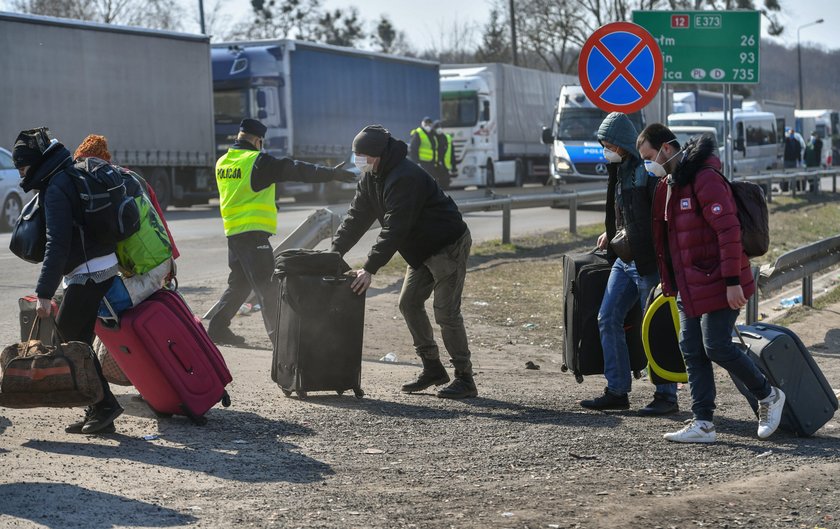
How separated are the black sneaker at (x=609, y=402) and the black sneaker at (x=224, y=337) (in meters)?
3.54

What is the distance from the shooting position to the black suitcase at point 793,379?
275 inches

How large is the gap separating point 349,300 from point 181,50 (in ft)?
76.5

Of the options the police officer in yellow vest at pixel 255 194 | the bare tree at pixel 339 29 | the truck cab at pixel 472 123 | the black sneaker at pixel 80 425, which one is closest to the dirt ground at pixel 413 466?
the black sneaker at pixel 80 425

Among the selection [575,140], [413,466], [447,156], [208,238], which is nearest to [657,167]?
[413,466]

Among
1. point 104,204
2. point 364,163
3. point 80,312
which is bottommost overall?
point 80,312

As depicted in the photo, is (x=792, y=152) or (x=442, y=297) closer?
(x=442, y=297)

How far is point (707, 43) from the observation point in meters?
14.8

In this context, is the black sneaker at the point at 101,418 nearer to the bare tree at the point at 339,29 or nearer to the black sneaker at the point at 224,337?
the black sneaker at the point at 224,337

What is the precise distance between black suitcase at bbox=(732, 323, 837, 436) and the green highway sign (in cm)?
732

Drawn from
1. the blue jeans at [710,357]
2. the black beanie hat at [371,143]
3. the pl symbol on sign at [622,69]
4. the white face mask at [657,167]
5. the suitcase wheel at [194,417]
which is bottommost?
the suitcase wheel at [194,417]

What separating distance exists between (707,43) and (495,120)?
21.2 m

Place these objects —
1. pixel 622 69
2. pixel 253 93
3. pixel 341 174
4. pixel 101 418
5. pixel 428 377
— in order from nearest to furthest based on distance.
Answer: pixel 101 418 → pixel 428 377 → pixel 341 174 → pixel 622 69 → pixel 253 93

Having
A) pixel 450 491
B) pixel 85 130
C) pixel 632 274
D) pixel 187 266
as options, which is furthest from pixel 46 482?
pixel 85 130

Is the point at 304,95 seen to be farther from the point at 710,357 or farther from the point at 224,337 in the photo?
the point at 710,357
